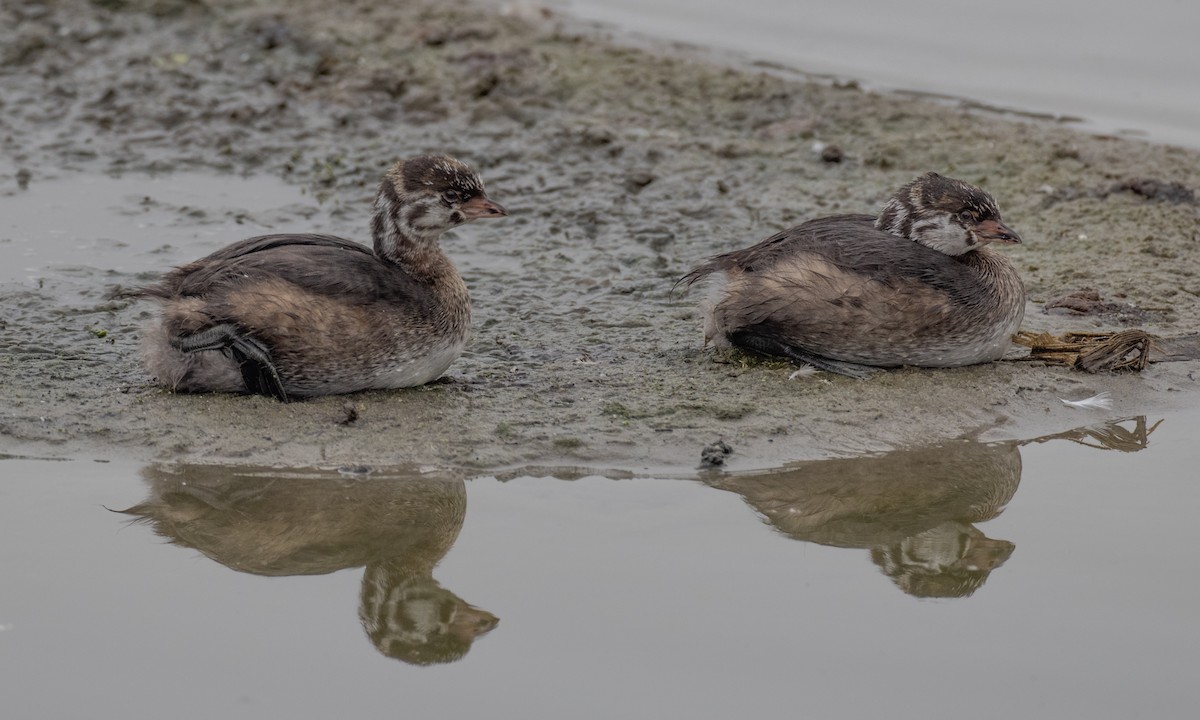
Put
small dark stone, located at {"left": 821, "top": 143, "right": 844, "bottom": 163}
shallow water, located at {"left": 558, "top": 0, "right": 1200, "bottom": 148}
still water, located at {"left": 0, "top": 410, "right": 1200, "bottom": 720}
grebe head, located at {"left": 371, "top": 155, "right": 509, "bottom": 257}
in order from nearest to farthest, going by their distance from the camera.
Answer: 1. still water, located at {"left": 0, "top": 410, "right": 1200, "bottom": 720}
2. grebe head, located at {"left": 371, "top": 155, "right": 509, "bottom": 257}
3. small dark stone, located at {"left": 821, "top": 143, "right": 844, "bottom": 163}
4. shallow water, located at {"left": 558, "top": 0, "right": 1200, "bottom": 148}

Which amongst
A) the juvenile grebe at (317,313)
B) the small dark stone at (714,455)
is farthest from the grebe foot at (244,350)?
the small dark stone at (714,455)

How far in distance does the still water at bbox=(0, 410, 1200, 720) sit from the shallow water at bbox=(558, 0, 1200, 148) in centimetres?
555

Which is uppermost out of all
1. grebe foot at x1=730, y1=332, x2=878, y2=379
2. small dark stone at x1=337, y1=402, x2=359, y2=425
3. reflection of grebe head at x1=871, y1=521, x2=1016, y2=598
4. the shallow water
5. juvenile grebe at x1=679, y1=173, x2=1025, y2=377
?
the shallow water

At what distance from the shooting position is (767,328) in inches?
287

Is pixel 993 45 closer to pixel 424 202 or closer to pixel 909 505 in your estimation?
pixel 424 202

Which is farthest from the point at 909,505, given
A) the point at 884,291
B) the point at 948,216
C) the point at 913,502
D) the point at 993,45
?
the point at 993,45

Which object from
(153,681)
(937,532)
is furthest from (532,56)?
(153,681)

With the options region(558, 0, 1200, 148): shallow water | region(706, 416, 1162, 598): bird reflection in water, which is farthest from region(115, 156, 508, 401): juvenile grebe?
region(558, 0, 1200, 148): shallow water

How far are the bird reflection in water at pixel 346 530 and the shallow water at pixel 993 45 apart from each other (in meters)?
7.12

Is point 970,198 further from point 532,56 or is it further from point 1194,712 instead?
point 532,56

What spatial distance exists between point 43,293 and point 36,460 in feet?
6.76

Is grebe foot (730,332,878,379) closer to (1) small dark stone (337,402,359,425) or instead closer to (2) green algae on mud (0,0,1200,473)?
(2) green algae on mud (0,0,1200,473)

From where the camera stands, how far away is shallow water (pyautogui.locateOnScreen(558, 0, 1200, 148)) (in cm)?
1157

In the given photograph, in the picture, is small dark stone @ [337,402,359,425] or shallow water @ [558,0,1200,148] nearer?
small dark stone @ [337,402,359,425]
